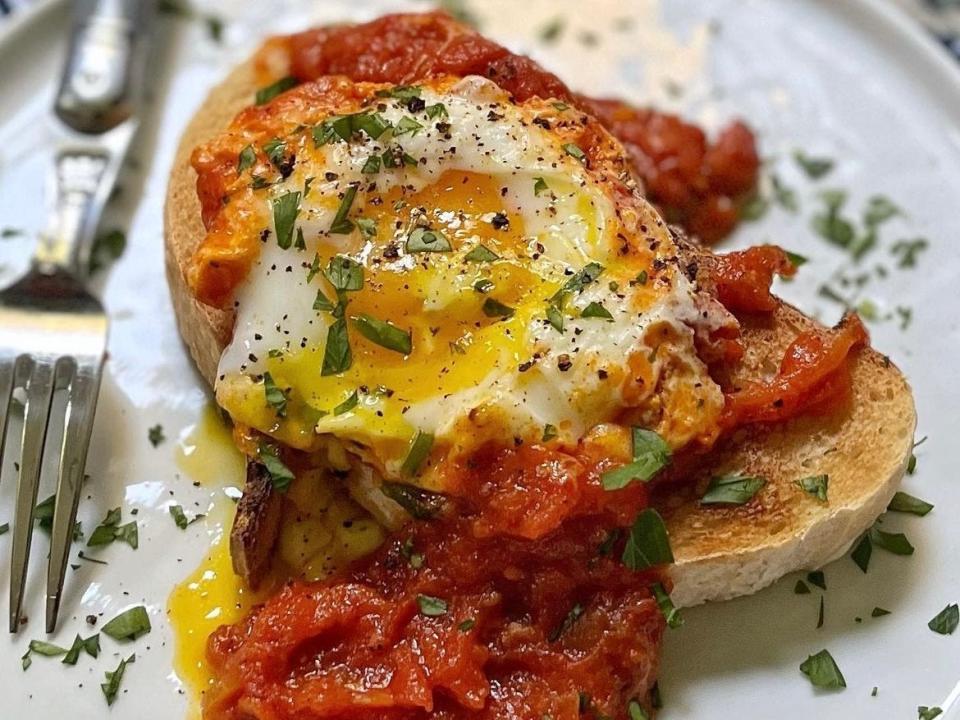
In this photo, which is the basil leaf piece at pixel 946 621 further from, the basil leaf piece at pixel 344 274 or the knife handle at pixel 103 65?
the knife handle at pixel 103 65

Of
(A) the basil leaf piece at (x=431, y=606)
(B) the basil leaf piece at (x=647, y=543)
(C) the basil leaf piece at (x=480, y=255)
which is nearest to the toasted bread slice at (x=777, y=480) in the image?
(B) the basil leaf piece at (x=647, y=543)

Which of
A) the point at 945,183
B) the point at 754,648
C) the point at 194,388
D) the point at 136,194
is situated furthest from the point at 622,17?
the point at 754,648

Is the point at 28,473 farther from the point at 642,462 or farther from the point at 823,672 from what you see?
the point at 823,672

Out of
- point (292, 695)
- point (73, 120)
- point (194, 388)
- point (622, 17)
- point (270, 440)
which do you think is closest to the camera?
point (292, 695)

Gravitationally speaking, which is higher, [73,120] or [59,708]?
[73,120]

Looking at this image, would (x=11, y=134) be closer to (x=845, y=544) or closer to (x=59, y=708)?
(x=59, y=708)
